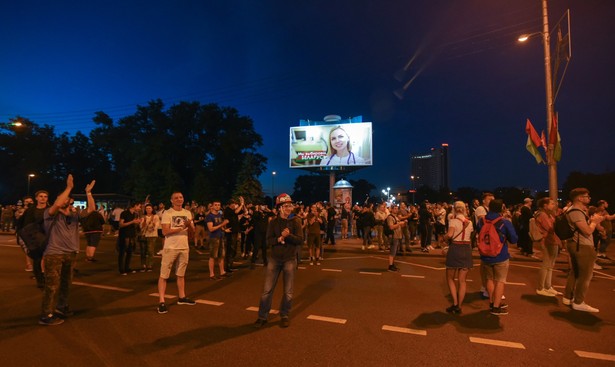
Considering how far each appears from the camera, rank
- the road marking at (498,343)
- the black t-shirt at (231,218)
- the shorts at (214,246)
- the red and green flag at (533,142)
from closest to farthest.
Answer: the road marking at (498,343)
the shorts at (214,246)
the black t-shirt at (231,218)
the red and green flag at (533,142)

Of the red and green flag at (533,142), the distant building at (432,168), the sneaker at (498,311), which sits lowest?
the sneaker at (498,311)

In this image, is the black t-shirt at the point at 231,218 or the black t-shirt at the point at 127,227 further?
the black t-shirt at the point at 231,218

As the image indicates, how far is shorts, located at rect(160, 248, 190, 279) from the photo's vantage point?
5.84m

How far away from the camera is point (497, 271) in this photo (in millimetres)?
5730

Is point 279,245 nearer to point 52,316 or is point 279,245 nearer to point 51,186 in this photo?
point 52,316

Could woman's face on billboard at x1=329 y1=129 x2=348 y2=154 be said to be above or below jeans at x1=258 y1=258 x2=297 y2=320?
above

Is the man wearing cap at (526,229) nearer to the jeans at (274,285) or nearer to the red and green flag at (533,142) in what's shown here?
the red and green flag at (533,142)

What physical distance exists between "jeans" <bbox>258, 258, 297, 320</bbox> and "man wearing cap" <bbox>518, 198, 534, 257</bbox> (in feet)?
34.9

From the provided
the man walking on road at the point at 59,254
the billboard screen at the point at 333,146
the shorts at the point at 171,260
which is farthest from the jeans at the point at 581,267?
the billboard screen at the point at 333,146

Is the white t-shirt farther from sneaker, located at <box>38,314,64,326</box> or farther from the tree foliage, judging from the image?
the tree foliage

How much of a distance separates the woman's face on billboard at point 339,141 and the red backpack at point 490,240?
26224 mm

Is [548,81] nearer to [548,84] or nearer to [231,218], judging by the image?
[548,84]

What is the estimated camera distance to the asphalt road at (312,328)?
13.4ft

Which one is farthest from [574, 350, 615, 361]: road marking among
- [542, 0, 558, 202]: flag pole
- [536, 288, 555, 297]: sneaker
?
[542, 0, 558, 202]: flag pole
